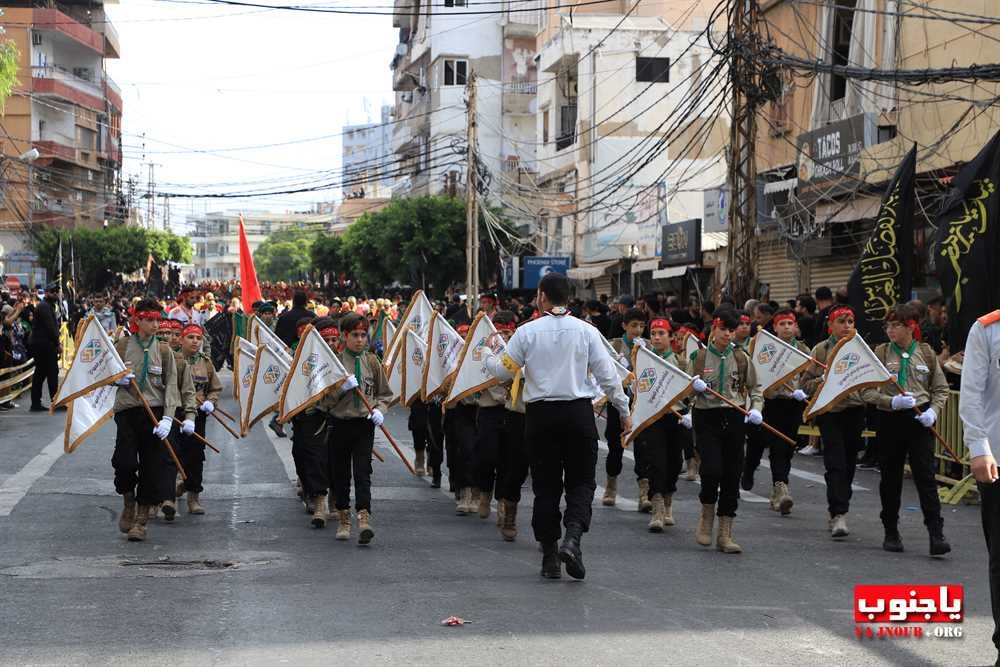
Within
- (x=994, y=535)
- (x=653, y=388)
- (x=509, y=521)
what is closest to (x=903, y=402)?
(x=653, y=388)

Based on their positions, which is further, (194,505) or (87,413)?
(194,505)

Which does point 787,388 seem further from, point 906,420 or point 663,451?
point 906,420

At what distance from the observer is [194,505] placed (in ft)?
38.5

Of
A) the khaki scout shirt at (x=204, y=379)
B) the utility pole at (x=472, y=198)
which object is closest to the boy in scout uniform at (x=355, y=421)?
the khaki scout shirt at (x=204, y=379)

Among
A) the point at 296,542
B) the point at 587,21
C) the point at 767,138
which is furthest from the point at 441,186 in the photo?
the point at 296,542

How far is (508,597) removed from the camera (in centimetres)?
801

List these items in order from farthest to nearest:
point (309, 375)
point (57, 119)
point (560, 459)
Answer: point (57, 119)
point (309, 375)
point (560, 459)

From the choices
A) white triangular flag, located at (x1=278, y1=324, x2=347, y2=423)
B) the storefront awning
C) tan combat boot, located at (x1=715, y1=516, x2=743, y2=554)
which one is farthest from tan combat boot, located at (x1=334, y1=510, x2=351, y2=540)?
the storefront awning

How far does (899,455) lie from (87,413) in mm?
6389

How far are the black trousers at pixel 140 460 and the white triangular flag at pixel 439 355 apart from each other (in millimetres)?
3194

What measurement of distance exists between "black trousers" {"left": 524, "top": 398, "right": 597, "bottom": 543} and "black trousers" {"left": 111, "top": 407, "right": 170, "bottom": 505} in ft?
10.6

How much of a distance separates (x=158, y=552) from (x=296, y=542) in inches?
40.0

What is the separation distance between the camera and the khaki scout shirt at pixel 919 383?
10.3 meters

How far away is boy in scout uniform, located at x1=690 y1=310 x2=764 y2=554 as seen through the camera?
9.98 metres
